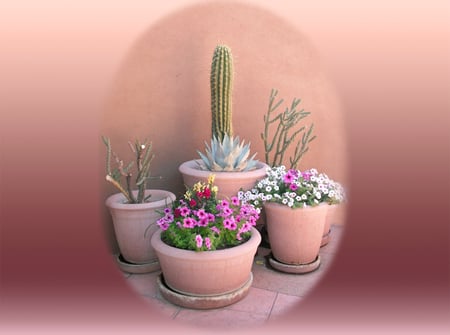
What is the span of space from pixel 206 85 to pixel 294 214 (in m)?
1.70

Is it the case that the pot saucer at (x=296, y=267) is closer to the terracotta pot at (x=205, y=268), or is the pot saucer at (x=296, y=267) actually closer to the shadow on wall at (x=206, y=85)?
the terracotta pot at (x=205, y=268)

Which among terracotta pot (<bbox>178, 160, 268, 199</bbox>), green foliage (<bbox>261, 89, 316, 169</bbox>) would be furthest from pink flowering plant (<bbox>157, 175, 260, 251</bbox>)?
green foliage (<bbox>261, 89, 316, 169</bbox>)

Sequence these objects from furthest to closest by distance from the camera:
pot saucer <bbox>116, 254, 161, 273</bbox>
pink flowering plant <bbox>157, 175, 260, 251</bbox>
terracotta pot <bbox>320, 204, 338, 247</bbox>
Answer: terracotta pot <bbox>320, 204, 338, 247</bbox>, pot saucer <bbox>116, 254, 161, 273</bbox>, pink flowering plant <bbox>157, 175, 260, 251</bbox>

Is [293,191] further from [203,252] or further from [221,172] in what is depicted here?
[203,252]

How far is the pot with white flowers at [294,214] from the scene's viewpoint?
9.73ft

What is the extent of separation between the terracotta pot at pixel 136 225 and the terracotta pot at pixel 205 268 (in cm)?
39

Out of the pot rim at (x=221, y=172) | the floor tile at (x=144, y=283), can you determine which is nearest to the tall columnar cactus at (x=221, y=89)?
the pot rim at (x=221, y=172)

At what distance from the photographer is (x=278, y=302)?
2662 mm

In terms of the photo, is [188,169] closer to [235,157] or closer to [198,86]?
[235,157]

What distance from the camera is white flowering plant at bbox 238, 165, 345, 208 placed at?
2.97m

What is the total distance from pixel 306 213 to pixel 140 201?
138cm

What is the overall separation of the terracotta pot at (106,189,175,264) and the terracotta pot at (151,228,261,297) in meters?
0.39

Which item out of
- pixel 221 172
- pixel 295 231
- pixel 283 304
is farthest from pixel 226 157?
pixel 283 304

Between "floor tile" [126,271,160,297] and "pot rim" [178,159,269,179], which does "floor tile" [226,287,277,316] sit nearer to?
"floor tile" [126,271,160,297]
